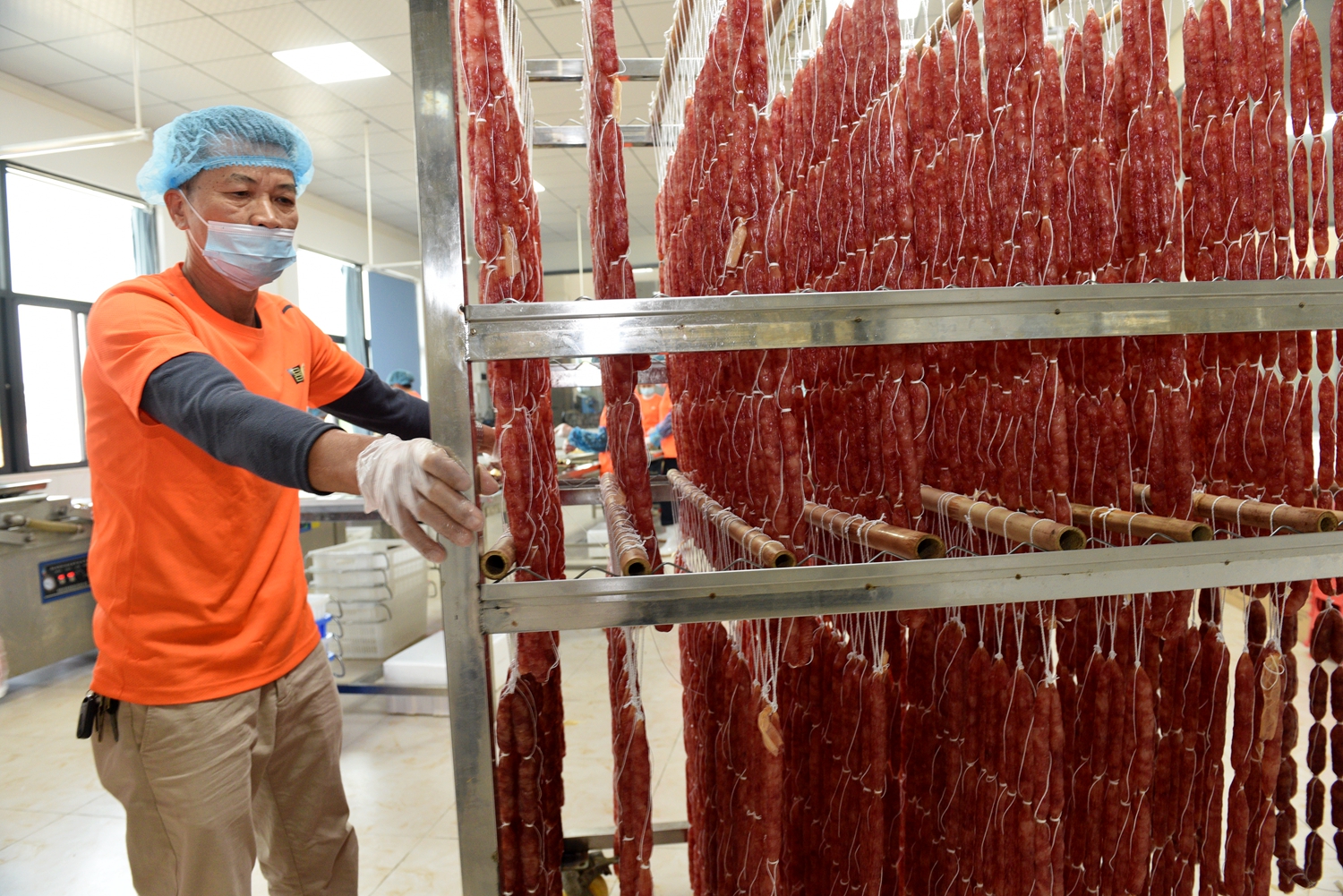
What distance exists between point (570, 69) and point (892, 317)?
1.69m

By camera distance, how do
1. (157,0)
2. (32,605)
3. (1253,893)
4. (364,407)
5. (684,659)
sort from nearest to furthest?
(1253,893) < (684,659) < (364,407) < (32,605) < (157,0)

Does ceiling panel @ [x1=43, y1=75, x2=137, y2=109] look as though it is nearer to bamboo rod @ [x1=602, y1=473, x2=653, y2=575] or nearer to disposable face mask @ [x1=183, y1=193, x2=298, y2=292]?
disposable face mask @ [x1=183, y1=193, x2=298, y2=292]

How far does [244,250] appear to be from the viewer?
168 cm

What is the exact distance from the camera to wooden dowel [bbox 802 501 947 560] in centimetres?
121

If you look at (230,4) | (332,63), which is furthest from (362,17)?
(332,63)

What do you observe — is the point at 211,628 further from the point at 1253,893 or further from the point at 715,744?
the point at 1253,893

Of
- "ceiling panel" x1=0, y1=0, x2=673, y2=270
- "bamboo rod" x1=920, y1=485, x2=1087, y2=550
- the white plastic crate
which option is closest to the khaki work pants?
"bamboo rod" x1=920, y1=485, x2=1087, y2=550

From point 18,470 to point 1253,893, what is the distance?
821 cm

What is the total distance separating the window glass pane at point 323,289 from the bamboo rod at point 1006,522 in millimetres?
9660

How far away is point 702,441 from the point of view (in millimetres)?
1789

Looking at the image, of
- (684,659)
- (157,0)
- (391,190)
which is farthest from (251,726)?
(391,190)

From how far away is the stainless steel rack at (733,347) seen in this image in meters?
1.11

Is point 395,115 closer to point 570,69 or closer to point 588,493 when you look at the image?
point 570,69

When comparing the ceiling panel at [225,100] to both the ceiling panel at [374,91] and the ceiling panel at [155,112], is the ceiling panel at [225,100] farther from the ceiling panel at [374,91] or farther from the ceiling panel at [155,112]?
the ceiling panel at [374,91]
